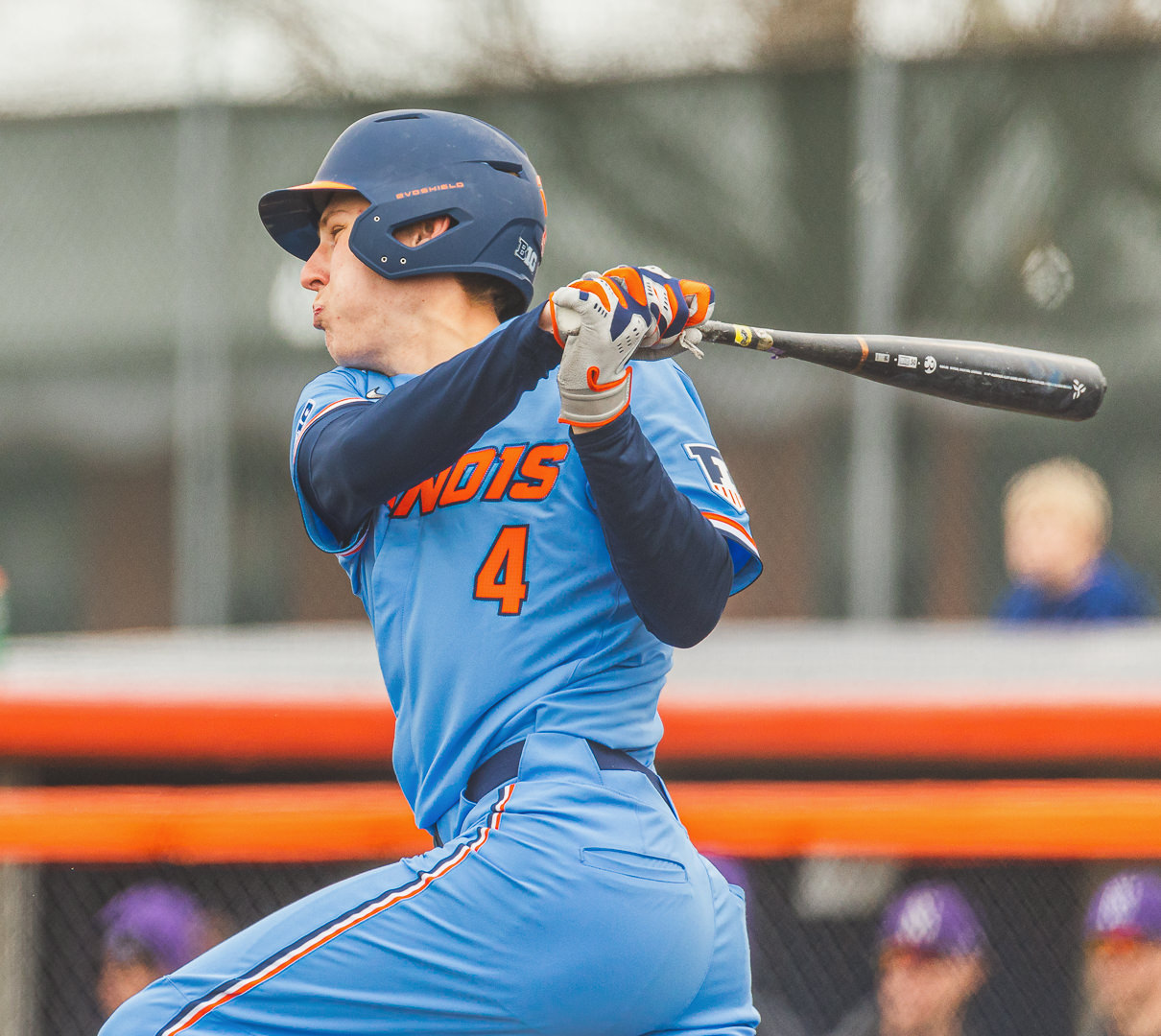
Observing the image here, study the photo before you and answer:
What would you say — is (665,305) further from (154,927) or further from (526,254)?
(154,927)

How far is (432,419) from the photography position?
155cm

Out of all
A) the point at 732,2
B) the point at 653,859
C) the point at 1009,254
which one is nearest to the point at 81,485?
the point at 732,2

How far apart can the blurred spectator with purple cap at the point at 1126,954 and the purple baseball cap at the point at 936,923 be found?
0.22 m

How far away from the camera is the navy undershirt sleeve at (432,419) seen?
154 cm

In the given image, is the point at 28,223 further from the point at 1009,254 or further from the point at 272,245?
the point at 1009,254

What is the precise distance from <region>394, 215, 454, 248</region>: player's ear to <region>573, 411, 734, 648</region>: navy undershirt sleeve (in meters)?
0.45

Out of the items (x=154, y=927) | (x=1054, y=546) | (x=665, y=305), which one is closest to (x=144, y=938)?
(x=154, y=927)

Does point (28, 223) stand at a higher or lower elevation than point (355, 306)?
higher

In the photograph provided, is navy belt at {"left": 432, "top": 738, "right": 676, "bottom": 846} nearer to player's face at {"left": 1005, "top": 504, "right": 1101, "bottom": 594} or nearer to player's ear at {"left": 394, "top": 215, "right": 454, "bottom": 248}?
player's ear at {"left": 394, "top": 215, "right": 454, "bottom": 248}

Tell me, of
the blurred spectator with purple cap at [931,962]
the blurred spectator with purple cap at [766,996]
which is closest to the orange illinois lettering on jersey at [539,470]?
the blurred spectator with purple cap at [766,996]

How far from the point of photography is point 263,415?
6352mm

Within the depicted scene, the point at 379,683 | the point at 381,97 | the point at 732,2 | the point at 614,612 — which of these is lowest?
the point at 379,683

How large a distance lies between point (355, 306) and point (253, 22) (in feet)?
17.0

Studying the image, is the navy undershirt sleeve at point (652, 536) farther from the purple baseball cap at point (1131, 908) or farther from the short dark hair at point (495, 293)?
the purple baseball cap at point (1131, 908)
